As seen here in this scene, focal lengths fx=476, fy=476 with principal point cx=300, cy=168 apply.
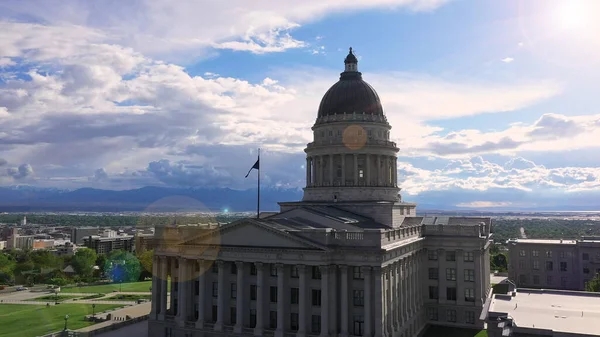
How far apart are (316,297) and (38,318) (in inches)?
1980

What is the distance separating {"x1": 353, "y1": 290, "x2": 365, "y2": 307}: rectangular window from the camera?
4834 centimetres

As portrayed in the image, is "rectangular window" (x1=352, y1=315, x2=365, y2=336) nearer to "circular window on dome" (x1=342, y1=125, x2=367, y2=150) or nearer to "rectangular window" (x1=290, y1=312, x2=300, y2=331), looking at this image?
"rectangular window" (x1=290, y1=312, x2=300, y2=331)

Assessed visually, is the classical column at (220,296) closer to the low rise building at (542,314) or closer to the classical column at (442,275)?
the low rise building at (542,314)

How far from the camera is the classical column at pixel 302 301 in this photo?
48.6 m

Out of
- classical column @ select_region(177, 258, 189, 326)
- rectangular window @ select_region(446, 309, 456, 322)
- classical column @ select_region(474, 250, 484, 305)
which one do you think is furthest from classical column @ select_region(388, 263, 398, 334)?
classical column @ select_region(177, 258, 189, 326)

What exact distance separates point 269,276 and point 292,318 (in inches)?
197

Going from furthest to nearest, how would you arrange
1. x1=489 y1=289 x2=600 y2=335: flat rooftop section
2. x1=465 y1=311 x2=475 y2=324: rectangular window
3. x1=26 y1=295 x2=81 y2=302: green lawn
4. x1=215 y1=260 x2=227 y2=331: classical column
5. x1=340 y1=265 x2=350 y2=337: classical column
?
x1=26 y1=295 x2=81 y2=302: green lawn < x1=465 y1=311 x2=475 y2=324: rectangular window < x1=215 y1=260 x2=227 y2=331: classical column < x1=340 y1=265 x2=350 y2=337: classical column < x1=489 y1=289 x2=600 y2=335: flat rooftop section

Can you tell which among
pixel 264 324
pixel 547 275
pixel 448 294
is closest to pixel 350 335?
pixel 264 324

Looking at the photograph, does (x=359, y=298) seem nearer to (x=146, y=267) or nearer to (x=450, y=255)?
(x=450, y=255)

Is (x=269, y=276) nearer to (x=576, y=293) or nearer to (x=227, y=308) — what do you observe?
(x=227, y=308)

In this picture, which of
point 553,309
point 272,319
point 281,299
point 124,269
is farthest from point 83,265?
point 553,309

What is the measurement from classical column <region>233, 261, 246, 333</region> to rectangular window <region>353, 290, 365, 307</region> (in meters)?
12.2

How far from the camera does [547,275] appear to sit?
92250 millimetres

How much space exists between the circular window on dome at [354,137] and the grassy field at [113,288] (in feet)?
194
